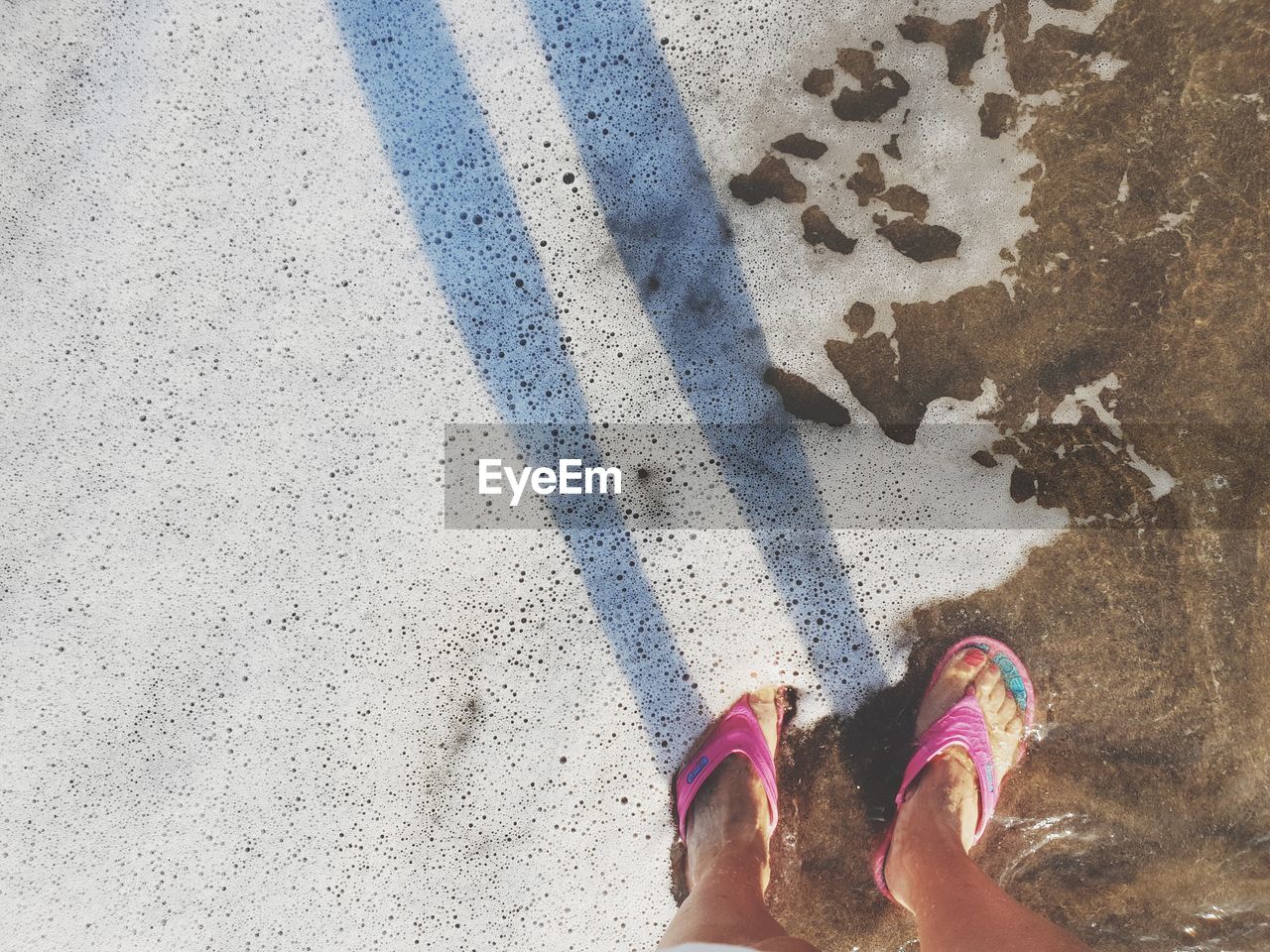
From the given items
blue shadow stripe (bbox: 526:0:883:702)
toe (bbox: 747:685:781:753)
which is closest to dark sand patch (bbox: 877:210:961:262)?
blue shadow stripe (bbox: 526:0:883:702)

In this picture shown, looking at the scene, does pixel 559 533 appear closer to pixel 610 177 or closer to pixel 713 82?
pixel 610 177

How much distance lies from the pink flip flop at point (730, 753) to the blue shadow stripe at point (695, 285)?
21cm

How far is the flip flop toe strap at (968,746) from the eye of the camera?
154 centimetres

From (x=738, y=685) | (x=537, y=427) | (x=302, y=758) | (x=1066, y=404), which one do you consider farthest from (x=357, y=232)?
(x=1066, y=404)

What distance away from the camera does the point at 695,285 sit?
5.38 feet

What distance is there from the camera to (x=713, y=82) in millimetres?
1619

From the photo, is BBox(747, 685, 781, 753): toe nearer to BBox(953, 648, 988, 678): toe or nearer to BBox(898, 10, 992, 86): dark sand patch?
BBox(953, 648, 988, 678): toe

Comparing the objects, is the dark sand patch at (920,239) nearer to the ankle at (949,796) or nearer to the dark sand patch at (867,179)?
the dark sand patch at (867,179)

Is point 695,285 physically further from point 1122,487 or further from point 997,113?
point 1122,487

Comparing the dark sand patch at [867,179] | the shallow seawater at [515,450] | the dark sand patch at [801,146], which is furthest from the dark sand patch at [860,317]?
the dark sand patch at [801,146]

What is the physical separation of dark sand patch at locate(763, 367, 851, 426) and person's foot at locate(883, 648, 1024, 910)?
0.63 metres

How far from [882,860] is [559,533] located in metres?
1.05

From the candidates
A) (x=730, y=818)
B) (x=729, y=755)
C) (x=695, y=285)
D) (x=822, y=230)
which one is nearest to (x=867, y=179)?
(x=822, y=230)

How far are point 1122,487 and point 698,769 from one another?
1.18 metres
